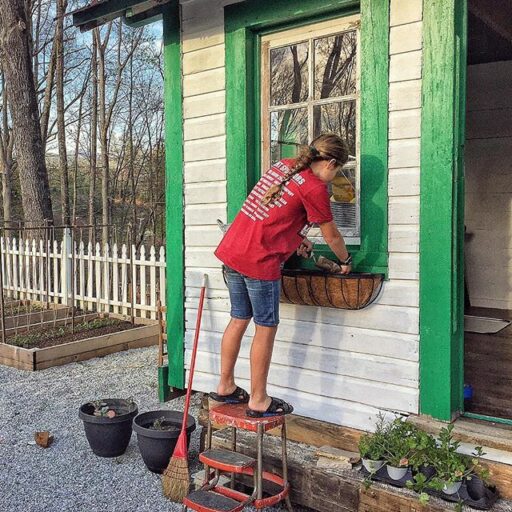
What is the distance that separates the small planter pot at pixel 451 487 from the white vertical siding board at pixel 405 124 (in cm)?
168

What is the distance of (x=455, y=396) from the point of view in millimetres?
3064

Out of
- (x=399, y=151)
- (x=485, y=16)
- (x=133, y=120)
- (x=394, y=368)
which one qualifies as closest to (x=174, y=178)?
(x=399, y=151)

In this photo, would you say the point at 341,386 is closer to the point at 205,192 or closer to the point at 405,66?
the point at 205,192

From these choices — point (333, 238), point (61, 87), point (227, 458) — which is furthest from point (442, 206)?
point (61, 87)

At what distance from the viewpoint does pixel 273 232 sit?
2936mm

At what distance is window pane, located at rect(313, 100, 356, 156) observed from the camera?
3.44m

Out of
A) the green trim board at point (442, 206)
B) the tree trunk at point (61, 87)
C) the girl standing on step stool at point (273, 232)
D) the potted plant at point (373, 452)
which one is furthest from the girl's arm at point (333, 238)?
the tree trunk at point (61, 87)

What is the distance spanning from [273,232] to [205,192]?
122 centimetres

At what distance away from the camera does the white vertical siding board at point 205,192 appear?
12.9 feet

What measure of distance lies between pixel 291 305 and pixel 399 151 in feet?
3.65

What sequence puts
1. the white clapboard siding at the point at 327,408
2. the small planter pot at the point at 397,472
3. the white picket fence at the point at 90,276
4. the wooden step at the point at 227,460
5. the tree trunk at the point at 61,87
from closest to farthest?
the small planter pot at the point at 397,472 < the wooden step at the point at 227,460 < the white clapboard siding at the point at 327,408 < the white picket fence at the point at 90,276 < the tree trunk at the point at 61,87

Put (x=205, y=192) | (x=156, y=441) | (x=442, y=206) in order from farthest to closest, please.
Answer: (x=205, y=192), (x=156, y=441), (x=442, y=206)

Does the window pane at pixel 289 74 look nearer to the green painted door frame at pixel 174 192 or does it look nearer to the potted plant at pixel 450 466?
the green painted door frame at pixel 174 192

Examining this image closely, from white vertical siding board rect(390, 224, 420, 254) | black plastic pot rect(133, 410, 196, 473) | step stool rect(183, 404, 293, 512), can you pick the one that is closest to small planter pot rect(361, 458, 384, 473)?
step stool rect(183, 404, 293, 512)
